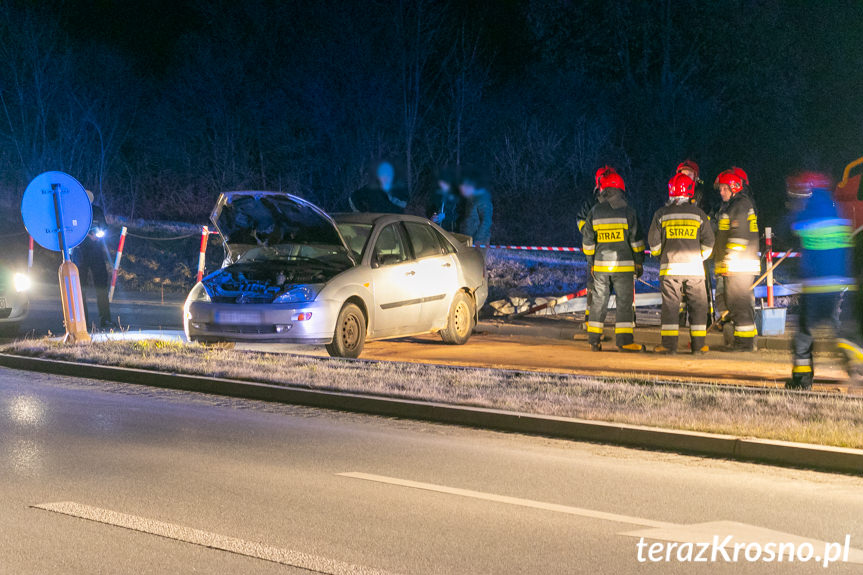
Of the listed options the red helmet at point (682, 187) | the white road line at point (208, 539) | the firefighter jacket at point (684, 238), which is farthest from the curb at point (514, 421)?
the red helmet at point (682, 187)

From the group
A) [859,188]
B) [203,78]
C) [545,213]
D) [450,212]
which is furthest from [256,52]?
[859,188]

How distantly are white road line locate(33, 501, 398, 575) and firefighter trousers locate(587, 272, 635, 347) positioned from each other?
7809mm

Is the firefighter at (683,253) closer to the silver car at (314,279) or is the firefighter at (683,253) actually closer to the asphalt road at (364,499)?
the silver car at (314,279)

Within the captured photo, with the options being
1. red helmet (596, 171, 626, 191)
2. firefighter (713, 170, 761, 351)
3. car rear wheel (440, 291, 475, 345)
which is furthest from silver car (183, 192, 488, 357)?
firefighter (713, 170, 761, 351)

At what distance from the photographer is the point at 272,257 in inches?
484

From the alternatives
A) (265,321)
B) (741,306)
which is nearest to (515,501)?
(265,321)

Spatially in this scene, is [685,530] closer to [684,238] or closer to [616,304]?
[684,238]

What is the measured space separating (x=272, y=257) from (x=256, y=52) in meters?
23.9

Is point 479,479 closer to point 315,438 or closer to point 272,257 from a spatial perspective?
point 315,438

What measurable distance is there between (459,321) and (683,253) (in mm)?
3010

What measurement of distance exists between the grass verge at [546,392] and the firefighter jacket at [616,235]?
2696 millimetres

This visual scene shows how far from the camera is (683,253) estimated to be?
1203 centimetres

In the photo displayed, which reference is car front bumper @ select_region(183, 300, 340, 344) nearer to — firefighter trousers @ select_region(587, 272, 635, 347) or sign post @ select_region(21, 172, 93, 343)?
sign post @ select_region(21, 172, 93, 343)

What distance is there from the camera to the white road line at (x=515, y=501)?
5.57m
